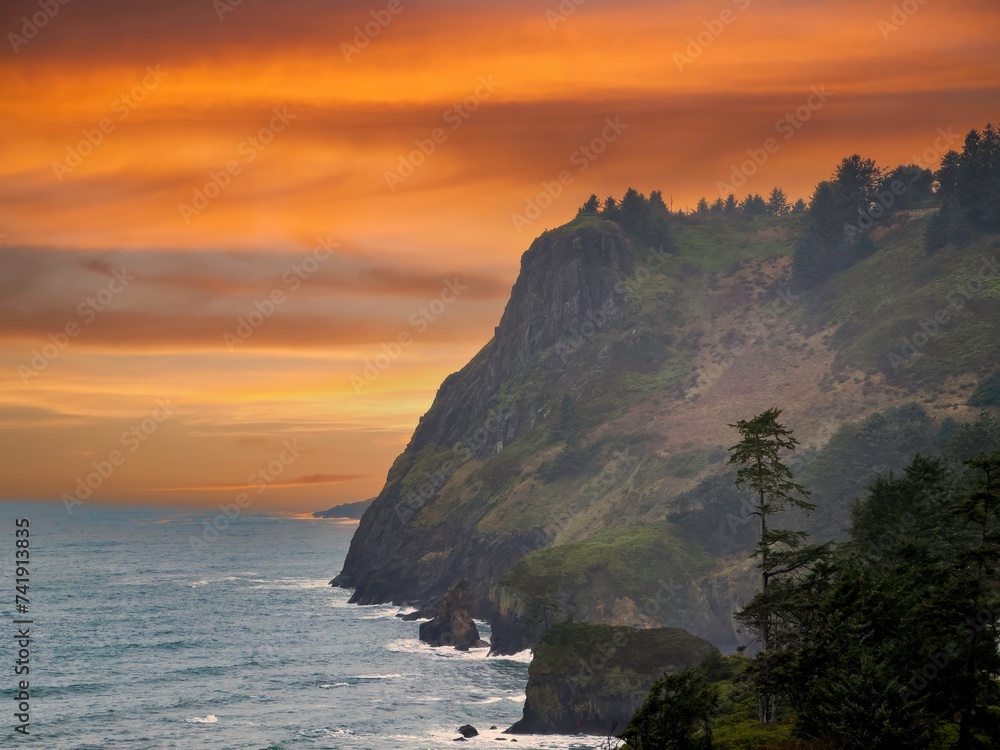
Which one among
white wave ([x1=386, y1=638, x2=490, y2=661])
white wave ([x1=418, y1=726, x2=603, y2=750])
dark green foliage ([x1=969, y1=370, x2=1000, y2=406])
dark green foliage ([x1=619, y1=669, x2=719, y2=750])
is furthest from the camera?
dark green foliage ([x1=969, y1=370, x2=1000, y2=406])

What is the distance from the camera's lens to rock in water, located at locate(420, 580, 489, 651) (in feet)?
511

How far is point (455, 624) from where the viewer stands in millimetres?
156375

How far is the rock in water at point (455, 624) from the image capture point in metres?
156

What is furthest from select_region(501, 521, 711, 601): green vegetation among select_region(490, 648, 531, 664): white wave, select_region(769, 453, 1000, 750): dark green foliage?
select_region(769, 453, 1000, 750): dark green foliage

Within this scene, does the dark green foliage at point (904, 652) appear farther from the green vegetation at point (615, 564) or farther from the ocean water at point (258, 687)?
the green vegetation at point (615, 564)

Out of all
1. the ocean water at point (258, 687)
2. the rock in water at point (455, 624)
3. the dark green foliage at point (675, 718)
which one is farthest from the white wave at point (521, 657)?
the dark green foliage at point (675, 718)

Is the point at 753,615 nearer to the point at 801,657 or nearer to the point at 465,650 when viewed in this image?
the point at 801,657

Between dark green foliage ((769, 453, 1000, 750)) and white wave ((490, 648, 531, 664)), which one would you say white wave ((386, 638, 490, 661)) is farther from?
dark green foliage ((769, 453, 1000, 750))

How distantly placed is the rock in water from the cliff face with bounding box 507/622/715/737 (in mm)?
42418

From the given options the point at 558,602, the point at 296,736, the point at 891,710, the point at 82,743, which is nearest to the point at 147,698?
the point at 82,743

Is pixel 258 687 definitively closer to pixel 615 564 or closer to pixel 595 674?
pixel 595 674

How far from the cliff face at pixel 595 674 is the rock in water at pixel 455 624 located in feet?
139

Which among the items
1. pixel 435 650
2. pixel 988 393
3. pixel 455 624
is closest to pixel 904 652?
Result: pixel 435 650

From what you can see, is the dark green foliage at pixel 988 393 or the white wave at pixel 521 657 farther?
the dark green foliage at pixel 988 393
